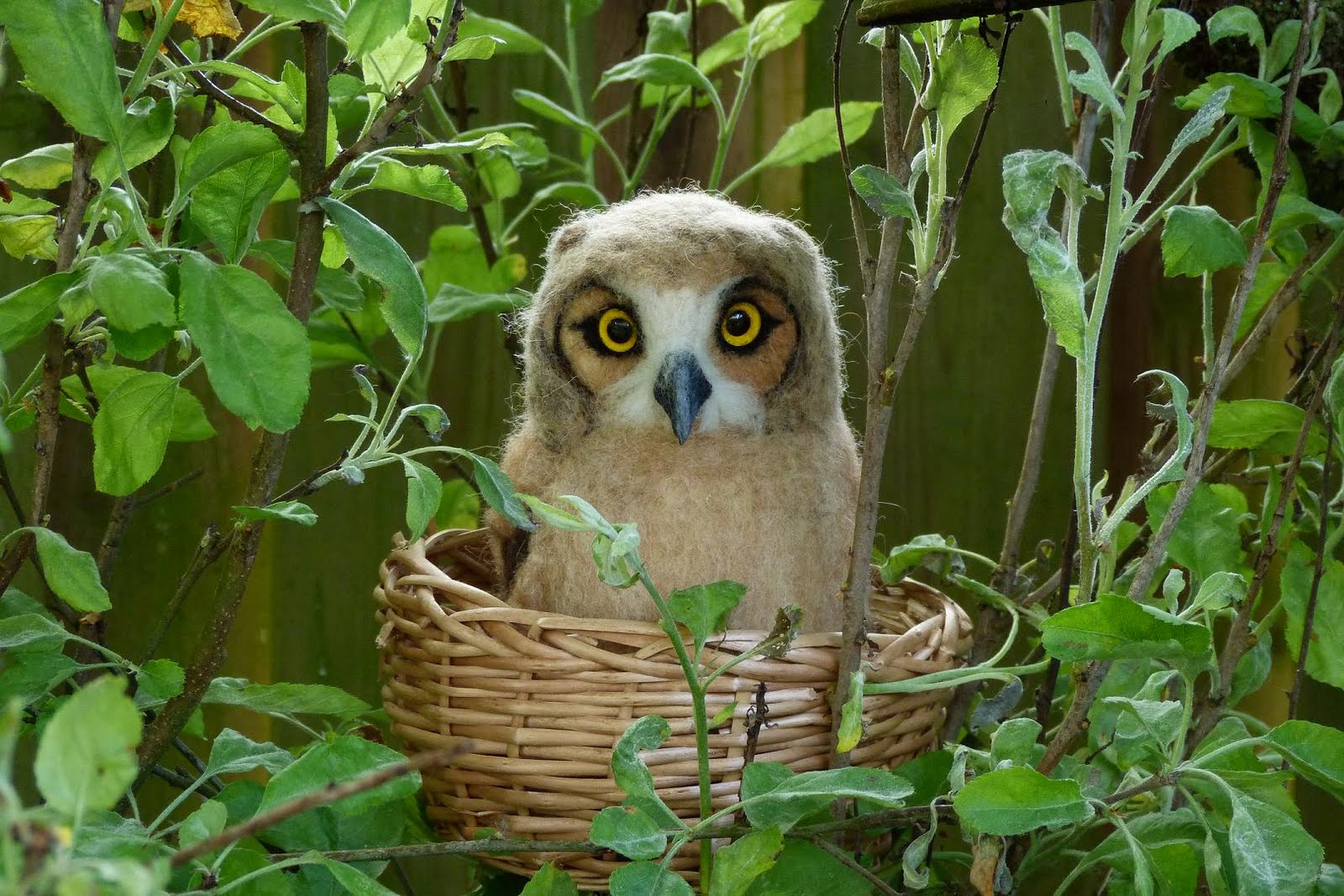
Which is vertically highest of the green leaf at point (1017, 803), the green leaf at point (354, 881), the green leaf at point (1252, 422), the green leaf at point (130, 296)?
the green leaf at point (130, 296)

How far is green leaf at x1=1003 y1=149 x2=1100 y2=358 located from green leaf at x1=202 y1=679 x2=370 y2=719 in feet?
1.51

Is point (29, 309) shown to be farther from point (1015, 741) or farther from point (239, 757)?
point (1015, 741)

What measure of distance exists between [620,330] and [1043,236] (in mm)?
351

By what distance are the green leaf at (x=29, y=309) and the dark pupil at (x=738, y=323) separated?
17.5 inches

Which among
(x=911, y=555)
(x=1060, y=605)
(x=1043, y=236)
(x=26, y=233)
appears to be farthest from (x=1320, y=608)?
(x=26, y=233)

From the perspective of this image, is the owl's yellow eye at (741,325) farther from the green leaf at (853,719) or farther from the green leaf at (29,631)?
the green leaf at (29,631)

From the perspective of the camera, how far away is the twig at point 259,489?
0.62m

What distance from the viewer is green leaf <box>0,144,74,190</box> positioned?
750mm

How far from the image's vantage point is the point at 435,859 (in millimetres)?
1349

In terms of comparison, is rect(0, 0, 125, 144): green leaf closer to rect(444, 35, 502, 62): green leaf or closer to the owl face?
rect(444, 35, 502, 62): green leaf

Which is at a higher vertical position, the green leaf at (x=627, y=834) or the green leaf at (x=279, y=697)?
the green leaf at (x=279, y=697)

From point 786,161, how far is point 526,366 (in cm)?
31

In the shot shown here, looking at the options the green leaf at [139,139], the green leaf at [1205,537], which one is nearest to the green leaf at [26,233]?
the green leaf at [139,139]

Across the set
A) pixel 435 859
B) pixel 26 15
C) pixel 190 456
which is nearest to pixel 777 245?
pixel 26 15
